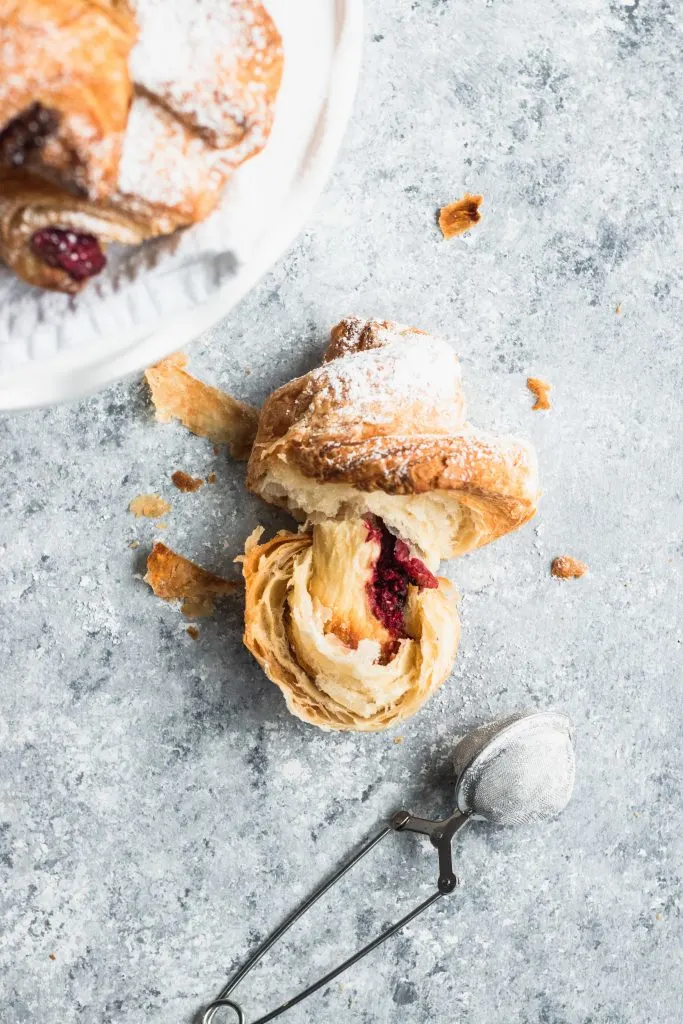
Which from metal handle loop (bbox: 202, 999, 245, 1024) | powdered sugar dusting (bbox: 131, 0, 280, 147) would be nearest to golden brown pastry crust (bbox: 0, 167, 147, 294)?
powdered sugar dusting (bbox: 131, 0, 280, 147)

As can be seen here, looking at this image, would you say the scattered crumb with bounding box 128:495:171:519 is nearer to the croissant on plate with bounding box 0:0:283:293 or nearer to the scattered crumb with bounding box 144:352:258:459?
the scattered crumb with bounding box 144:352:258:459

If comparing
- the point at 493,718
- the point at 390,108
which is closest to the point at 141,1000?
the point at 493,718

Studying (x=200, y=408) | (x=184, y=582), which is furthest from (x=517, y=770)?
(x=200, y=408)

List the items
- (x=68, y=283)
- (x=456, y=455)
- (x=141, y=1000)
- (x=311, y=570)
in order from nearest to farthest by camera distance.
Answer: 1. (x=68, y=283)
2. (x=456, y=455)
3. (x=311, y=570)
4. (x=141, y=1000)

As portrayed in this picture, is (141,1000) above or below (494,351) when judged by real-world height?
below

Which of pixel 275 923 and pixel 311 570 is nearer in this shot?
pixel 311 570

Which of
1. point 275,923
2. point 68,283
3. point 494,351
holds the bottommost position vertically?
point 275,923

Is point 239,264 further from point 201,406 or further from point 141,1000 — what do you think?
point 141,1000
